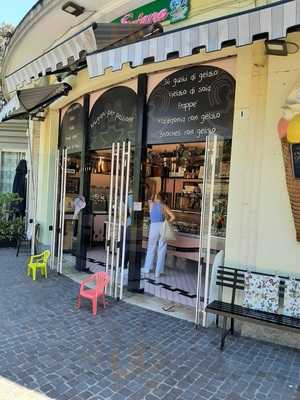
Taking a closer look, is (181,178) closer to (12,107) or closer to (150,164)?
(150,164)

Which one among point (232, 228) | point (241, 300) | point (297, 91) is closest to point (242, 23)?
point (297, 91)

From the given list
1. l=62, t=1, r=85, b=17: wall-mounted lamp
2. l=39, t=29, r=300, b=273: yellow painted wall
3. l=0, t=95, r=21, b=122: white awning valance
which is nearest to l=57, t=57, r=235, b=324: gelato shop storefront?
l=39, t=29, r=300, b=273: yellow painted wall

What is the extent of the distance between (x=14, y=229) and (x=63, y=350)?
20.1 feet

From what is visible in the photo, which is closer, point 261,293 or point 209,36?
point 209,36

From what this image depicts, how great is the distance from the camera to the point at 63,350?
356 centimetres

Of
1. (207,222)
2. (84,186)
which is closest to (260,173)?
(207,222)

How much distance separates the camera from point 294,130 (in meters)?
3.79

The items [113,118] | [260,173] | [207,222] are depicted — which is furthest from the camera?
[113,118]

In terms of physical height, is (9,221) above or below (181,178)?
below

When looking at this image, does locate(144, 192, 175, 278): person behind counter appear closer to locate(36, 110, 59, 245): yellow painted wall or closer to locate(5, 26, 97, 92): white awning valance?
locate(5, 26, 97, 92): white awning valance

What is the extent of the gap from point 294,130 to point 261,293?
1.89 meters

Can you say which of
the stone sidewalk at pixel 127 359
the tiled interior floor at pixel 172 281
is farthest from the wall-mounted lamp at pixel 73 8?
the stone sidewalk at pixel 127 359

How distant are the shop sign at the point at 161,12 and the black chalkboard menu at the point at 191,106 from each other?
81cm

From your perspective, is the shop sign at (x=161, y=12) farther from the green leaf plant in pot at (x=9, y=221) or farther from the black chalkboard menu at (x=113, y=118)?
the green leaf plant in pot at (x=9, y=221)
